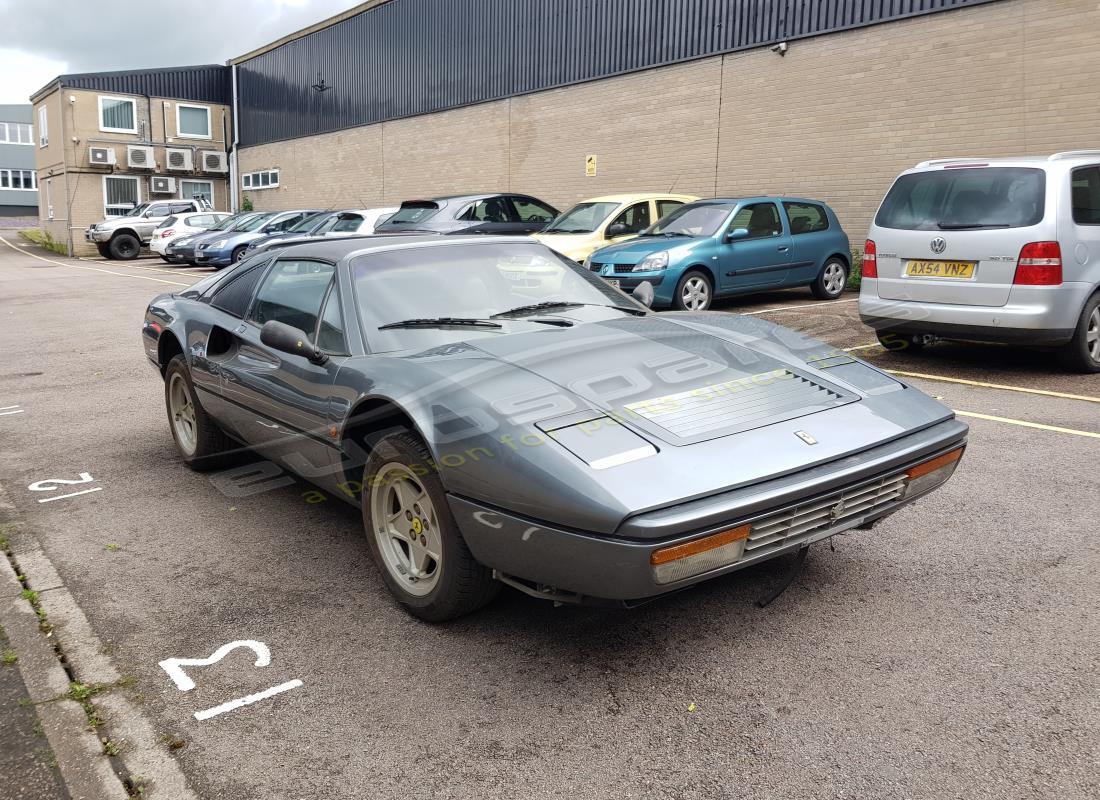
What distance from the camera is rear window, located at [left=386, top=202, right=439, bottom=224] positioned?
49.6ft

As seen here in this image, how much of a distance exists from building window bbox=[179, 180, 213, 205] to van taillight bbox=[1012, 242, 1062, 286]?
35.1 metres

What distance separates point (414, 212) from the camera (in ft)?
50.8

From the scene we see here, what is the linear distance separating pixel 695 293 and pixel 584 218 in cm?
293

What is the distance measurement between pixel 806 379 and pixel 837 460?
1.76 feet

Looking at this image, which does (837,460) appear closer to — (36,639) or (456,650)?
(456,650)

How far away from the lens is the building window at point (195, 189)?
36469mm

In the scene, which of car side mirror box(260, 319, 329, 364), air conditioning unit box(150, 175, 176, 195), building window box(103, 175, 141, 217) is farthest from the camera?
air conditioning unit box(150, 175, 176, 195)

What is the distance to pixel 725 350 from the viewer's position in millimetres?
3535

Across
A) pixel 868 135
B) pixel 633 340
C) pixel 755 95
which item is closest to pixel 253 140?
pixel 755 95

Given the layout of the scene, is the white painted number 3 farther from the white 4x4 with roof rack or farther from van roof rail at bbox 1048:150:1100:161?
the white 4x4 with roof rack

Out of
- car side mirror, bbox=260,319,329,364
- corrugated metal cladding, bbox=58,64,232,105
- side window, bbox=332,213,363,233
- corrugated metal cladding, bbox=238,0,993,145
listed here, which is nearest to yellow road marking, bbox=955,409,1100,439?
car side mirror, bbox=260,319,329,364

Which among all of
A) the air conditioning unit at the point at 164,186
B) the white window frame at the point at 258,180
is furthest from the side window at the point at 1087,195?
the air conditioning unit at the point at 164,186

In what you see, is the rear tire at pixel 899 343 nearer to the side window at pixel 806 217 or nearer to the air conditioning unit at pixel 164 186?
the side window at pixel 806 217

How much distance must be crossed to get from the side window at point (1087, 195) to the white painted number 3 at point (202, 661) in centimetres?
661
